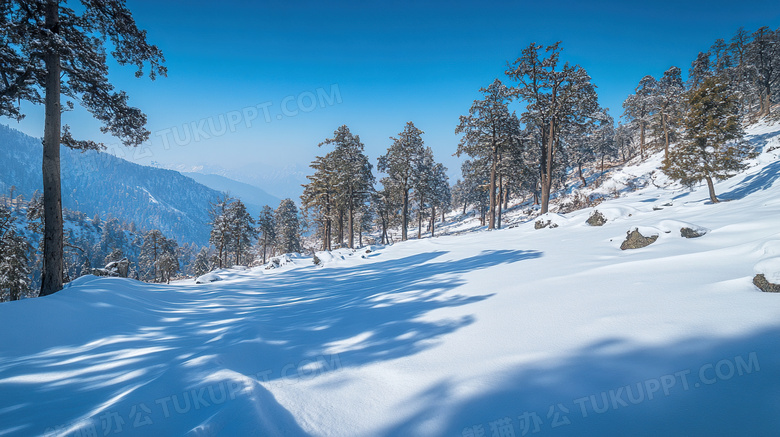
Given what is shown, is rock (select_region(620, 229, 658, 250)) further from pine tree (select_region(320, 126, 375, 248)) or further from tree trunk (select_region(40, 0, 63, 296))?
pine tree (select_region(320, 126, 375, 248))

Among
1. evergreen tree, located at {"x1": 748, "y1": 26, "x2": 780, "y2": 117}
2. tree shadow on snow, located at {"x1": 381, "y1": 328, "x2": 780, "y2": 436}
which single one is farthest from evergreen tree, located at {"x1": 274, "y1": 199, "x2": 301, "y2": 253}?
evergreen tree, located at {"x1": 748, "y1": 26, "x2": 780, "y2": 117}

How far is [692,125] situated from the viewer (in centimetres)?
1352

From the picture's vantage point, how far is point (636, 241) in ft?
21.0

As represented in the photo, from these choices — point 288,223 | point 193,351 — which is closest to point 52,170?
point 193,351

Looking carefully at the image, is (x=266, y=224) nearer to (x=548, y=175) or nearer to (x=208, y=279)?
(x=208, y=279)

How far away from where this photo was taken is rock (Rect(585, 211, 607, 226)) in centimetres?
1080

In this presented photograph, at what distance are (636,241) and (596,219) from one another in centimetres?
521

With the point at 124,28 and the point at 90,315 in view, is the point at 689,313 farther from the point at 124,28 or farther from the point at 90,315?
the point at 124,28

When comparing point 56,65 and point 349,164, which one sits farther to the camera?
point 349,164

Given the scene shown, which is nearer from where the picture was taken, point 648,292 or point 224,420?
point 224,420

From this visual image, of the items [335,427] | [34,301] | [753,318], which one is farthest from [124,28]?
[753,318]

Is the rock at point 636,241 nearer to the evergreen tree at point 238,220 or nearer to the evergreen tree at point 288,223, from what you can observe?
the evergreen tree at point 238,220

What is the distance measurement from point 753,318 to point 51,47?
39.8 feet

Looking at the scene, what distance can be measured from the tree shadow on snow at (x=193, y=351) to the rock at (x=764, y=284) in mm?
3086
